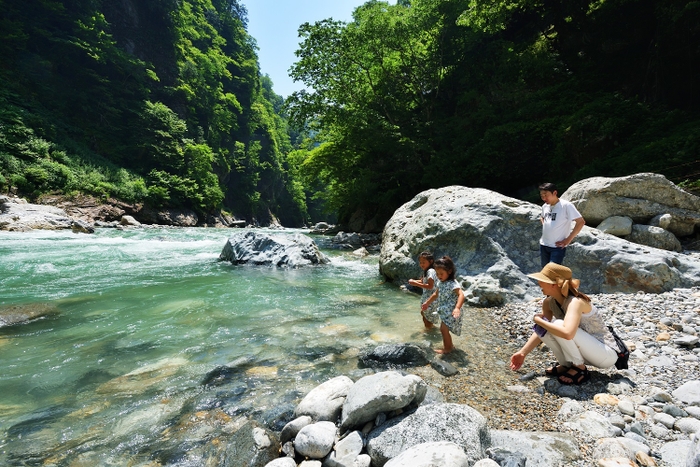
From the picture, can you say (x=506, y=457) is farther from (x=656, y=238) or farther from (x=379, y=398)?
Answer: (x=656, y=238)

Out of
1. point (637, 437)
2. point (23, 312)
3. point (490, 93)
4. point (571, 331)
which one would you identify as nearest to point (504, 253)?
point (571, 331)

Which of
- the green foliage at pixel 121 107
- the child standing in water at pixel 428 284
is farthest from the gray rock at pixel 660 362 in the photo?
the green foliage at pixel 121 107

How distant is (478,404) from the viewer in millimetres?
2943

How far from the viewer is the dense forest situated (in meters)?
13.8

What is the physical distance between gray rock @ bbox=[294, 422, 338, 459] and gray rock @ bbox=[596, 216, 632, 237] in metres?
7.71

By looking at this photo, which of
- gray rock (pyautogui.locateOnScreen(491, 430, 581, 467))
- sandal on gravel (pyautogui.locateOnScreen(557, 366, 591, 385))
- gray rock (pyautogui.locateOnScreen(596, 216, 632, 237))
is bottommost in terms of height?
gray rock (pyautogui.locateOnScreen(491, 430, 581, 467))

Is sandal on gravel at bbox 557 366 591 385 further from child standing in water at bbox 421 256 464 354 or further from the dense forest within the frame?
the dense forest

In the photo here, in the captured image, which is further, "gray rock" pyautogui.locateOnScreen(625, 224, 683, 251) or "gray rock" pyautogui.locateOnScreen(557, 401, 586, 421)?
"gray rock" pyautogui.locateOnScreen(625, 224, 683, 251)

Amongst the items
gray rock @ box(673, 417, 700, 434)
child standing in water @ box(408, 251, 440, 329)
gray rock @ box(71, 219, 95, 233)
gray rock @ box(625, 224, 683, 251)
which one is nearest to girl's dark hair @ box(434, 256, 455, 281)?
child standing in water @ box(408, 251, 440, 329)

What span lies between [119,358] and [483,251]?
620 cm

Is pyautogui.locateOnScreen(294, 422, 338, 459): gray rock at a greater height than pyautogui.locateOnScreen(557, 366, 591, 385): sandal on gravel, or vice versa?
pyautogui.locateOnScreen(557, 366, 591, 385): sandal on gravel

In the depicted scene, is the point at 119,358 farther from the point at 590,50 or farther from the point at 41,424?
the point at 590,50

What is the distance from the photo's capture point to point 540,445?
7.17ft

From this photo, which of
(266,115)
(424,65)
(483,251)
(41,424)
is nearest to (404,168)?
(424,65)
